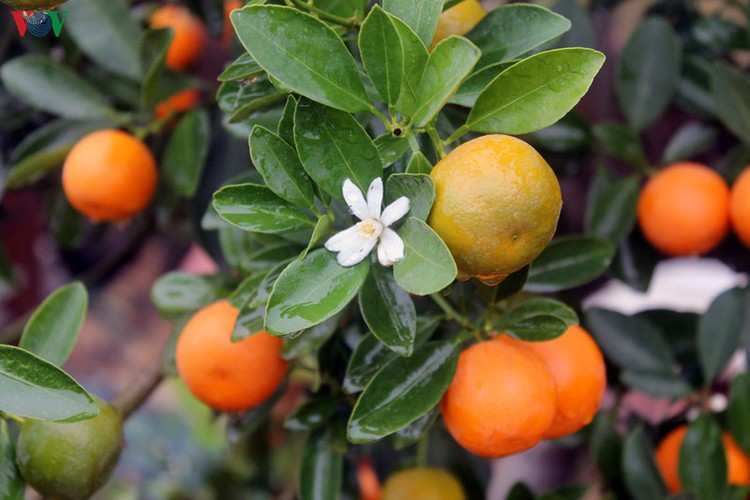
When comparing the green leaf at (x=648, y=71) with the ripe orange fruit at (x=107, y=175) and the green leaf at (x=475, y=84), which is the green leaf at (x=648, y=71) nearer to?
the green leaf at (x=475, y=84)

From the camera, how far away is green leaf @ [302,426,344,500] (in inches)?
27.0

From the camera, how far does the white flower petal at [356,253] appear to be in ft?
1.57

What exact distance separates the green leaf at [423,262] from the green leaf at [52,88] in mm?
531

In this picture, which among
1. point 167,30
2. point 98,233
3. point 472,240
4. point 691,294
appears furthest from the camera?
point 691,294

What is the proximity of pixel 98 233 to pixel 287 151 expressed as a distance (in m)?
0.68

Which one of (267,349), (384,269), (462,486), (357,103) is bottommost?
(462,486)

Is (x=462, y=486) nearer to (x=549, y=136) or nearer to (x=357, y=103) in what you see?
(x=549, y=136)

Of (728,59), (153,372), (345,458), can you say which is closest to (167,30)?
(153,372)

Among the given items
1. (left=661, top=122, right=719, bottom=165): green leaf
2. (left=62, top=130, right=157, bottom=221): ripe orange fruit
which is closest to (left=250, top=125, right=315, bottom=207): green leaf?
(left=62, top=130, right=157, bottom=221): ripe orange fruit

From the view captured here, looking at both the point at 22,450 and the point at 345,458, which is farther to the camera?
the point at 345,458

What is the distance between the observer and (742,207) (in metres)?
0.77

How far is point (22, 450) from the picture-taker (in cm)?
58

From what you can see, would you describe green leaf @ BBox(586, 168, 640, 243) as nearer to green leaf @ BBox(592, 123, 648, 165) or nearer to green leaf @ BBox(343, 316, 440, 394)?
green leaf @ BBox(592, 123, 648, 165)

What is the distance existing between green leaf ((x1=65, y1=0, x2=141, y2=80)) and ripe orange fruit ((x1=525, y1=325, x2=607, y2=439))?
0.53 m
